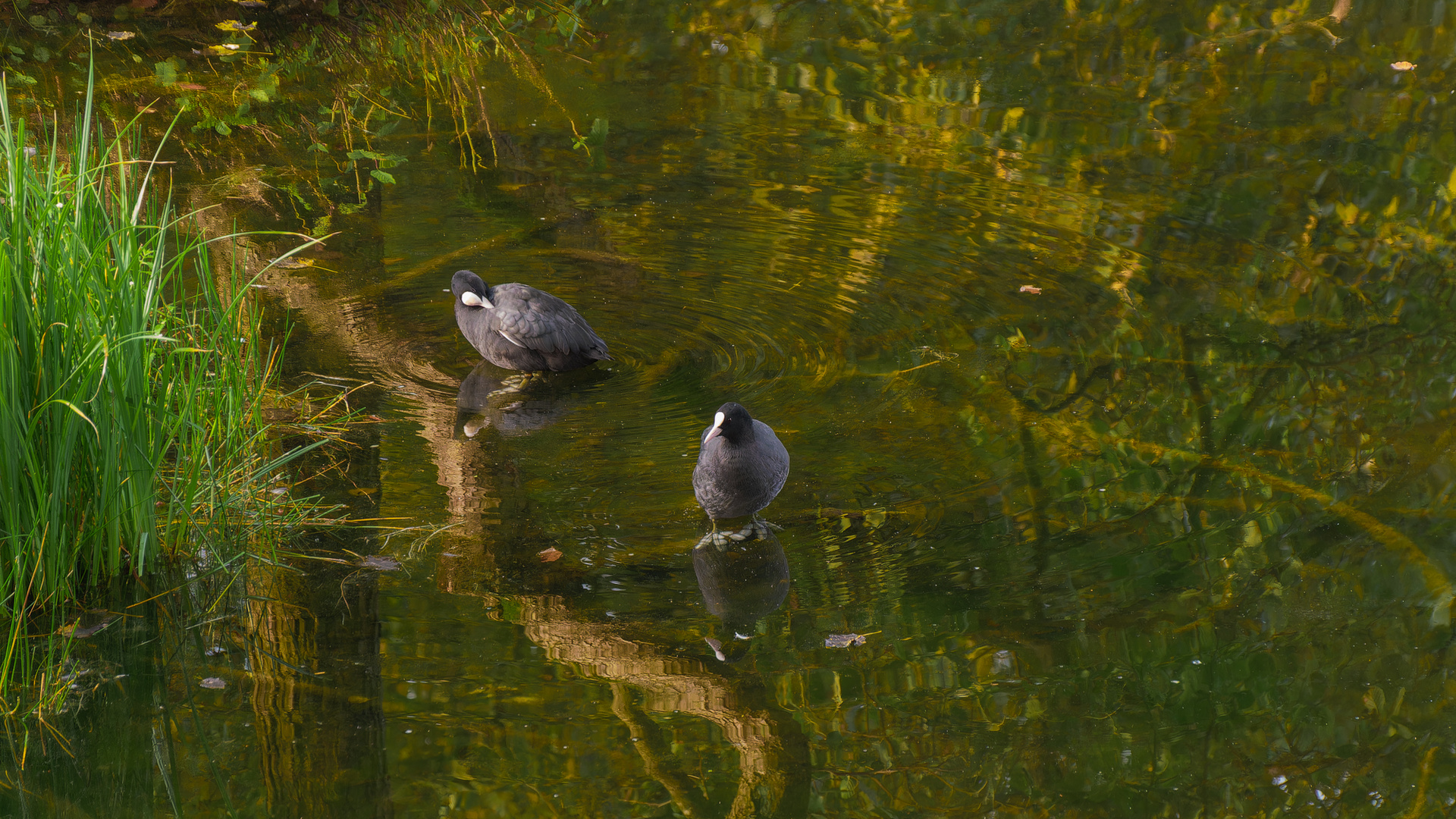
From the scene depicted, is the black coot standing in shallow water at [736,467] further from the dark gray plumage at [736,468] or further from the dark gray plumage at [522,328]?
the dark gray plumage at [522,328]

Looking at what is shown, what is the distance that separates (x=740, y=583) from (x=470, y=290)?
2.40m

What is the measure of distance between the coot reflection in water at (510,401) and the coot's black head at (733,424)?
4.59ft

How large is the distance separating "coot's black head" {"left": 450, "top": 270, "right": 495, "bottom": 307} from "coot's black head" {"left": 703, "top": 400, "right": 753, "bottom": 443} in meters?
1.94

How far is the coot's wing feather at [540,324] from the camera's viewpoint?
593 centimetres

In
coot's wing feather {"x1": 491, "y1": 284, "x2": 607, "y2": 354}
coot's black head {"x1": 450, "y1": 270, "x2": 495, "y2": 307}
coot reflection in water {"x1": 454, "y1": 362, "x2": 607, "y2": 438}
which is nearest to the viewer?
coot reflection in water {"x1": 454, "y1": 362, "x2": 607, "y2": 438}

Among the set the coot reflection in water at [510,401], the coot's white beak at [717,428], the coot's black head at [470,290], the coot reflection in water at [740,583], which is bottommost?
the coot reflection in water at [510,401]

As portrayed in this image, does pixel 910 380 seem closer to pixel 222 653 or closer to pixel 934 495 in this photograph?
pixel 934 495

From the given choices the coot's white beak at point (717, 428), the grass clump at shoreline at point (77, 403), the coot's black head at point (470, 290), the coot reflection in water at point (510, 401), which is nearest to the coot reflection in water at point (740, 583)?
the coot's white beak at point (717, 428)

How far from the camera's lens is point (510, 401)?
600cm

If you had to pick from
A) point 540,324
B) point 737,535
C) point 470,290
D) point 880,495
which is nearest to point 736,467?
point 737,535

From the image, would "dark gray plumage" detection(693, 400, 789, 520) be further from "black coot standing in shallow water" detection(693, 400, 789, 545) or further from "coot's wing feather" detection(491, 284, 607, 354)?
"coot's wing feather" detection(491, 284, 607, 354)

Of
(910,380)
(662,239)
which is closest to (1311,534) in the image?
(910,380)

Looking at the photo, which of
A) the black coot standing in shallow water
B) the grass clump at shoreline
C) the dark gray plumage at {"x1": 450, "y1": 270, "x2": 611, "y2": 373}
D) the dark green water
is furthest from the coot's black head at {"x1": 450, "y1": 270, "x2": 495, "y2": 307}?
the black coot standing in shallow water

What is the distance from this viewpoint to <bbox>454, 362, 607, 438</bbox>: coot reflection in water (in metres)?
5.70
